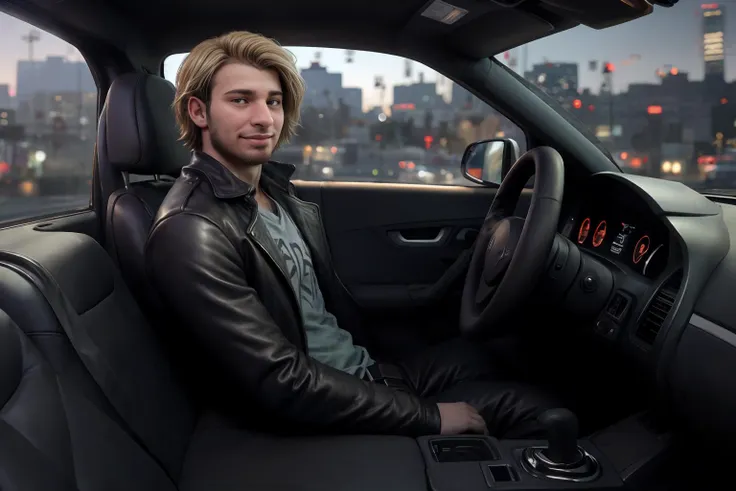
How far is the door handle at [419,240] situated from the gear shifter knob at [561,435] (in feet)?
5.29

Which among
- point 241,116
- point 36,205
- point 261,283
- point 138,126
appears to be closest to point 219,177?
point 241,116

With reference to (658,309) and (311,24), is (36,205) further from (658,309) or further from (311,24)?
(658,309)

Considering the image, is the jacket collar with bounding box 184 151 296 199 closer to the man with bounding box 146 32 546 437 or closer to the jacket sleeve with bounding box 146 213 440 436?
the man with bounding box 146 32 546 437

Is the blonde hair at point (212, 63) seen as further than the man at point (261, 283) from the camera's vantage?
Yes

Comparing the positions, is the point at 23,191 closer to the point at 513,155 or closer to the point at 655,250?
the point at 513,155

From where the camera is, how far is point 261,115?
160 centimetres

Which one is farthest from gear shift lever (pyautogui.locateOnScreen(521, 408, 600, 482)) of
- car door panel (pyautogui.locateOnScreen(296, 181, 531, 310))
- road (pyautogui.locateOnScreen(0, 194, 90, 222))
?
road (pyautogui.locateOnScreen(0, 194, 90, 222))

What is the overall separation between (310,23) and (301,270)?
1.31 metres

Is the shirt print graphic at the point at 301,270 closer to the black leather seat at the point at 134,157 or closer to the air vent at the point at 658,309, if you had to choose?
the black leather seat at the point at 134,157

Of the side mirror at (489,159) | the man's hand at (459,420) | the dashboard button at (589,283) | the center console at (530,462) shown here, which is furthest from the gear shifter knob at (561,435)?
the side mirror at (489,159)

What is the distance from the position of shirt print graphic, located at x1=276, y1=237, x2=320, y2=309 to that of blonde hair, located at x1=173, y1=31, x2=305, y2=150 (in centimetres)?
36

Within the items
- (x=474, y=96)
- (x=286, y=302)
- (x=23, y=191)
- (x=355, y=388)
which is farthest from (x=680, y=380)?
(x=23, y=191)

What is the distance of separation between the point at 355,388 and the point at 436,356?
77 cm

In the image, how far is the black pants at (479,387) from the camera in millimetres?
1729
